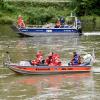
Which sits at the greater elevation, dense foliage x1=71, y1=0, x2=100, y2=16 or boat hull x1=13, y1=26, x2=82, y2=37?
dense foliage x1=71, y1=0, x2=100, y2=16

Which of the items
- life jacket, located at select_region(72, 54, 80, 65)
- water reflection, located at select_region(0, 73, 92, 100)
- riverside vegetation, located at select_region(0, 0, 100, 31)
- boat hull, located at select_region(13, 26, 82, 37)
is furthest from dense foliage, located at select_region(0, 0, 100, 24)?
water reflection, located at select_region(0, 73, 92, 100)

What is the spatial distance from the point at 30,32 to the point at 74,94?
28.7 metres

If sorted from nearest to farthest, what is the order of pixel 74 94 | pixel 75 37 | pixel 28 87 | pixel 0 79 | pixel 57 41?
pixel 74 94 < pixel 28 87 < pixel 0 79 < pixel 57 41 < pixel 75 37

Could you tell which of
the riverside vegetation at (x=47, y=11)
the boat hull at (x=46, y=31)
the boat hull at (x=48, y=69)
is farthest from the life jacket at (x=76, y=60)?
the riverside vegetation at (x=47, y=11)

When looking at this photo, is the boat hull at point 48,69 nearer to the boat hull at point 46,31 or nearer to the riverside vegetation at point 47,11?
the boat hull at point 46,31

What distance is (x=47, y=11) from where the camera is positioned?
69.0 metres

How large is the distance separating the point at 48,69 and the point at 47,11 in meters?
39.0

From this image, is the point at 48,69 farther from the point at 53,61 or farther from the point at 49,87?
the point at 49,87

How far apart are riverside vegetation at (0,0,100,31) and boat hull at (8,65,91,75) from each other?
3325 centimetres

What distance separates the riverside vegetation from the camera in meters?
66.6

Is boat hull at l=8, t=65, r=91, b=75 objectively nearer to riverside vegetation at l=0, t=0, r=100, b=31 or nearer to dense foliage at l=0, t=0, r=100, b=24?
riverside vegetation at l=0, t=0, r=100, b=31

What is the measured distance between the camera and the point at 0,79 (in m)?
29.6

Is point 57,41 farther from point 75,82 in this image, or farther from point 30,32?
point 75,82

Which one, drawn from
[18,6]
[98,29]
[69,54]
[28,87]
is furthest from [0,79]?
[18,6]
